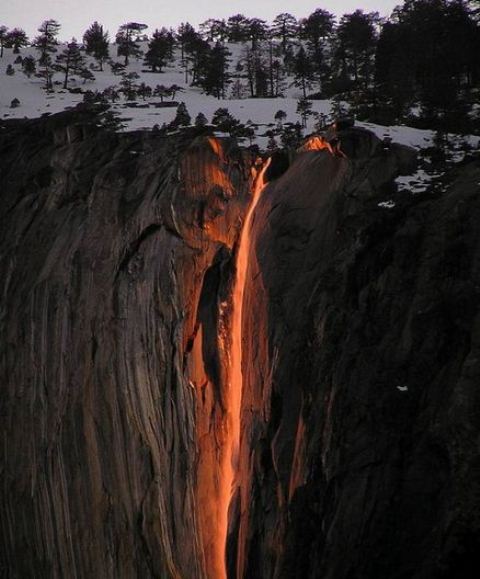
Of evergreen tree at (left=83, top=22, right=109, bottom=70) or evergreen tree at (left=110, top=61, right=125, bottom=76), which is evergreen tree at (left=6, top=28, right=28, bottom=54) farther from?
evergreen tree at (left=110, top=61, right=125, bottom=76)

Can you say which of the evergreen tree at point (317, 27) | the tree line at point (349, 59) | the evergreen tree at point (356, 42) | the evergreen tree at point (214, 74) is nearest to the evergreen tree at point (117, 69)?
the tree line at point (349, 59)

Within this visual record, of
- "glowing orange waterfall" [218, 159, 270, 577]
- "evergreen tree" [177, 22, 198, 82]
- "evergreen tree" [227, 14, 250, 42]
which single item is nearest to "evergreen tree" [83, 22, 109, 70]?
"evergreen tree" [177, 22, 198, 82]

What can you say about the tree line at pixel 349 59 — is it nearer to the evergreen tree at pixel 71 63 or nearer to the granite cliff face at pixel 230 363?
the evergreen tree at pixel 71 63

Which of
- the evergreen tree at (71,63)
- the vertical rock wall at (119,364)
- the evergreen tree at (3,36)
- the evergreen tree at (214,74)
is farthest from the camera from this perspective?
the evergreen tree at (3,36)

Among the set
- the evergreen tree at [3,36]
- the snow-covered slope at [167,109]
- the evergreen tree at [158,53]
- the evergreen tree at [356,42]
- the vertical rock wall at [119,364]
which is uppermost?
the evergreen tree at [3,36]

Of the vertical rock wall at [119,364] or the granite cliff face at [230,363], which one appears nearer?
the granite cliff face at [230,363]

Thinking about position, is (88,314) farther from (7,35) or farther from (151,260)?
(7,35)

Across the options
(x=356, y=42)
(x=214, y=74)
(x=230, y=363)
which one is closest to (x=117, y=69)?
(x=214, y=74)
